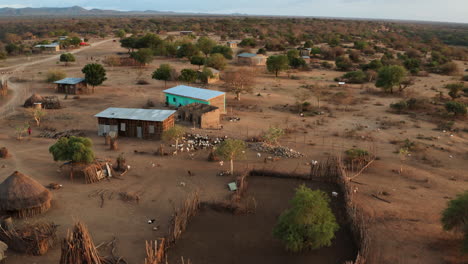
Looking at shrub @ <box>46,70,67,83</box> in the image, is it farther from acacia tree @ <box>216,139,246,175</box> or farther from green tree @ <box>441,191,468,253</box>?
green tree @ <box>441,191,468,253</box>

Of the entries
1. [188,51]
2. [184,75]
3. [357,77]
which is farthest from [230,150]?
[188,51]

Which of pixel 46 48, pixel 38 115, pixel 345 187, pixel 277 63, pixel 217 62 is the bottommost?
pixel 345 187

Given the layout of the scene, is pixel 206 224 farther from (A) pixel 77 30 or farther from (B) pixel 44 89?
(A) pixel 77 30

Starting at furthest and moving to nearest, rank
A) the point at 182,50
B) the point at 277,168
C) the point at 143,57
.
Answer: the point at 182,50, the point at 143,57, the point at 277,168

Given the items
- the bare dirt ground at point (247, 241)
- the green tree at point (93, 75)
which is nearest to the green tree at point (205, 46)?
the green tree at point (93, 75)

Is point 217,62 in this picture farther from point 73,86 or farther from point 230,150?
point 230,150

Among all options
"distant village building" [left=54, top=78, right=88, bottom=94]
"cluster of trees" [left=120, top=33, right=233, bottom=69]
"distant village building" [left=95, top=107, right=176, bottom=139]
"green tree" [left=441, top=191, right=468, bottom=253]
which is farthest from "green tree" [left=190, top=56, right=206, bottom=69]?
"green tree" [left=441, top=191, right=468, bottom=253]

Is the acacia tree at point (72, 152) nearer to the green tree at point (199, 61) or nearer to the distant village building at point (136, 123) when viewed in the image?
the distant village building at point (136, 123)
